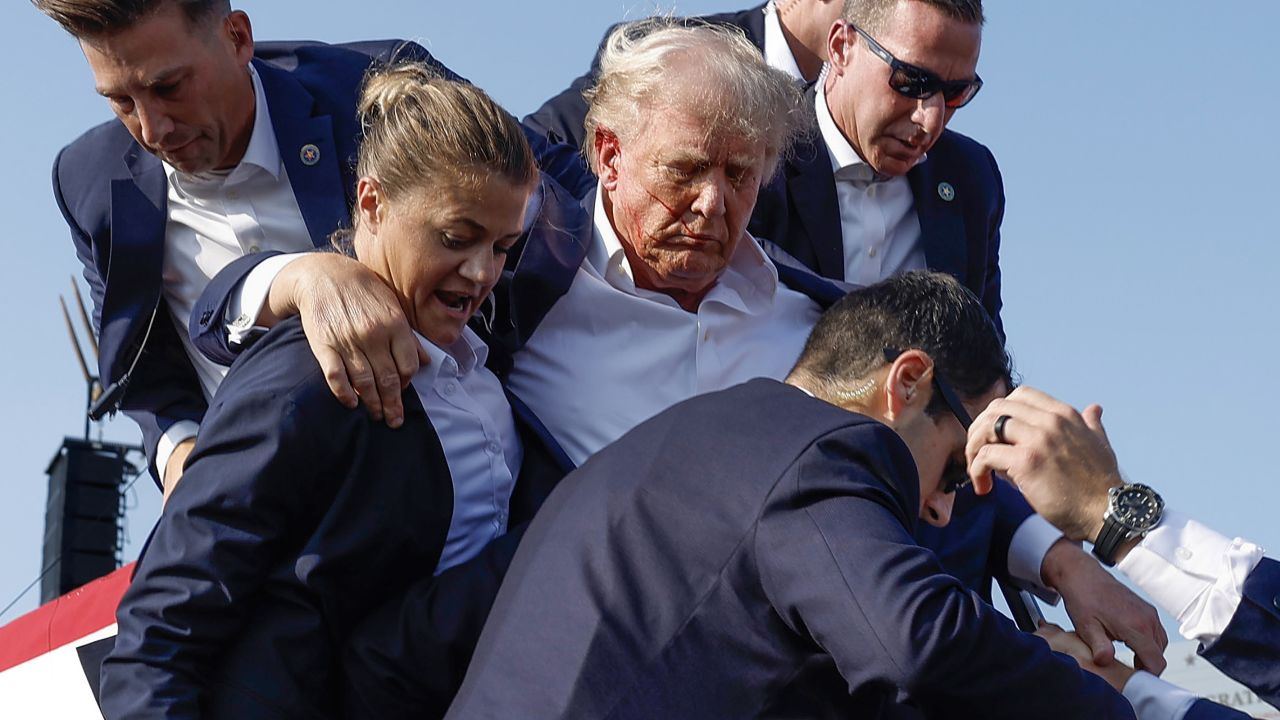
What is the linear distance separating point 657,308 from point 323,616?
46.9 inches

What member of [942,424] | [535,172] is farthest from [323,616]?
[942,424]

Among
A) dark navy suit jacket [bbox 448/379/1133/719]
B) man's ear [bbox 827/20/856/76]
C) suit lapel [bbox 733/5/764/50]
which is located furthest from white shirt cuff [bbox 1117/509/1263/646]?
suit lapel [bbox 733/5/764/50]

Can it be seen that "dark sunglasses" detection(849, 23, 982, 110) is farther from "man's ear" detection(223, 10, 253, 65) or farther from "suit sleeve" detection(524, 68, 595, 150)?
"man's ear" detection(223, 10, 253, 65)

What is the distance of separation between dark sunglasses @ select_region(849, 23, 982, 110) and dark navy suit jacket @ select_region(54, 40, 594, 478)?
2.92 ft

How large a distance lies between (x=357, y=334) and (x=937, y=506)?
3.68 feet

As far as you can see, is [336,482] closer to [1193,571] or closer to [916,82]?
[1193,571]

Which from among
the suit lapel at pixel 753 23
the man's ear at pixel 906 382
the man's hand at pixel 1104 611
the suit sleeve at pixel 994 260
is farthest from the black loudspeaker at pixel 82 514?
the man's ear at pixel 906 382

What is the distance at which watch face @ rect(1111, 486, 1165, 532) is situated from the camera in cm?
314

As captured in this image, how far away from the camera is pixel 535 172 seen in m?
3.38

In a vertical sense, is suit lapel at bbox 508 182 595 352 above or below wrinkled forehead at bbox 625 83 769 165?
below

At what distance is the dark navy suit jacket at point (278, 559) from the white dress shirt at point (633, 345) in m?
0.70

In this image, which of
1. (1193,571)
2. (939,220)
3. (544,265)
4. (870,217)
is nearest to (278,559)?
(544,265)

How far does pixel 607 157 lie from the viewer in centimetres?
401

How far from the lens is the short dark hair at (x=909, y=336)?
3.14 metres
